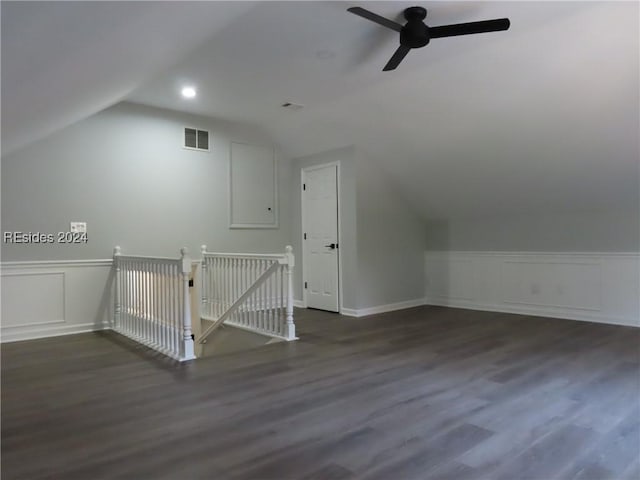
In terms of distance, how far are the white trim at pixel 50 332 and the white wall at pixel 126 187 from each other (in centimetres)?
81

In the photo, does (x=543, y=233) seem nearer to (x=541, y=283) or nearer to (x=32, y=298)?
(x=541, y=283)

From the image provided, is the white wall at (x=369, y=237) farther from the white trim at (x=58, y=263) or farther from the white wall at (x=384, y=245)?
the white trim at (x=58, y=263)

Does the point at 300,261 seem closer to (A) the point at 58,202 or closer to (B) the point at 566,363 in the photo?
(A) the point at 58,202

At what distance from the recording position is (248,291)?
485 centimetres

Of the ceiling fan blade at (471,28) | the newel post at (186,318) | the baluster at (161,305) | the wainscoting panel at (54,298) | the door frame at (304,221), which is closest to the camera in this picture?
the ceiling fan blade at (471,28)

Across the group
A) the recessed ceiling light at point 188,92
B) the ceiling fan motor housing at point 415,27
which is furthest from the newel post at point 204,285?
the ceiling fan motor housing at point 415,27

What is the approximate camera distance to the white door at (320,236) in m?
6.25

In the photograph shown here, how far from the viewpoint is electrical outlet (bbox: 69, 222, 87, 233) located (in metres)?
4.96

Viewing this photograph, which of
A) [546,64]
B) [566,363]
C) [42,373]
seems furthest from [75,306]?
[546,64]

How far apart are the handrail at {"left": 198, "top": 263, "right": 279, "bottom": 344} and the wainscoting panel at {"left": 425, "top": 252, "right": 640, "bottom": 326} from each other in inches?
134

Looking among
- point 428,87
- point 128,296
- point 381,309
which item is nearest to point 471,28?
point 428,87

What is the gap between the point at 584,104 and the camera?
407 cm

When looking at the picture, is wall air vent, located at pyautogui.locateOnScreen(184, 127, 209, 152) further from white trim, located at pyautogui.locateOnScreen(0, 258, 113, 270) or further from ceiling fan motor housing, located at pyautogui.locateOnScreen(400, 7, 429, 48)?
ceiling fan motor housing, located at pyautogui.locateOnScreen(400, 7, 429, 48)

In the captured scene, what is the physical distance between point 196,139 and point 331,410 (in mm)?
4433
